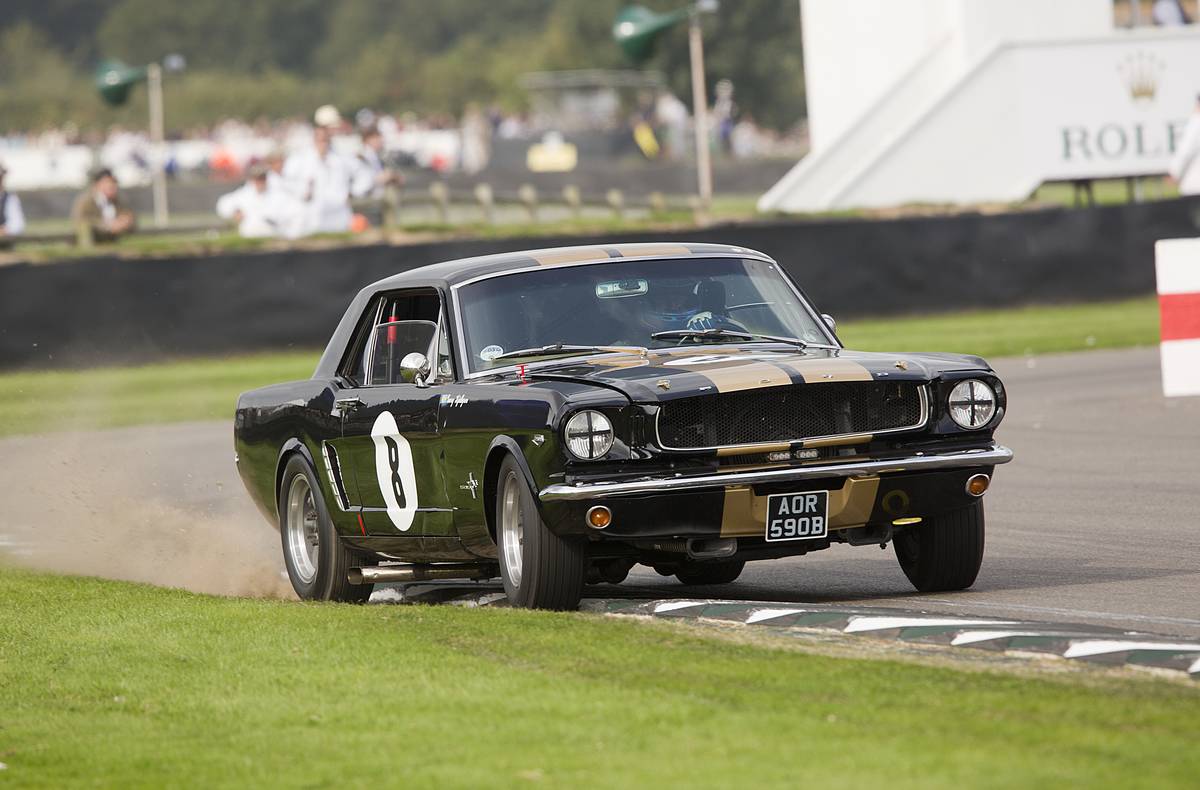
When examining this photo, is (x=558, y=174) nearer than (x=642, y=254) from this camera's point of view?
No

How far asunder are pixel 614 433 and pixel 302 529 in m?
2.67

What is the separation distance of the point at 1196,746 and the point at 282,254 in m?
19.4

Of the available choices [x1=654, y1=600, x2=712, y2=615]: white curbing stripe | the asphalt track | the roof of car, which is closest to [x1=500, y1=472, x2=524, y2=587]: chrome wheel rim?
[x1=654, y1=600, x2=712, y2=615]: white curbing stripe

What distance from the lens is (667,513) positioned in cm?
780

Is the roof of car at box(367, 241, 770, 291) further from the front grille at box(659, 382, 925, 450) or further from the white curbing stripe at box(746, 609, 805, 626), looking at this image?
the white curbing stripe at box(746, 609, 805, 626)

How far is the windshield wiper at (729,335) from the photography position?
344 inches

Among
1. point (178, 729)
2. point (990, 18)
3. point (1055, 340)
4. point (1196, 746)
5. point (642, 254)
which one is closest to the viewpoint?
point (1196, 746)

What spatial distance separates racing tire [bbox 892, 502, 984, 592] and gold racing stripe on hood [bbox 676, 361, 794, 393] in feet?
3.30

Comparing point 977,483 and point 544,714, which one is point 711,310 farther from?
point 544,714

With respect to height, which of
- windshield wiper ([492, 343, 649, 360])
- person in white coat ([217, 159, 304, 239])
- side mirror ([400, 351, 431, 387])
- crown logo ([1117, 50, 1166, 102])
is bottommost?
side mirror ([400, 351, 431, 387])

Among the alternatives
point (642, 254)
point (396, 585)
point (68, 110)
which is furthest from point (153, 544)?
point (68, 110)

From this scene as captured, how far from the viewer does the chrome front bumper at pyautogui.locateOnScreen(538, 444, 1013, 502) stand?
772 cm

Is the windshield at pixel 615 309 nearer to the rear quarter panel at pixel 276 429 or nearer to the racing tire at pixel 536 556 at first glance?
the racing tire at pixel 536 556

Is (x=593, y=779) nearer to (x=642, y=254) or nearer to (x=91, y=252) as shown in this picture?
(x=642, y=254)
